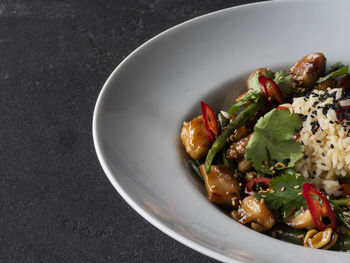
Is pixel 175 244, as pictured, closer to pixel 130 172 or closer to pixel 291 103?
pixel 130 172

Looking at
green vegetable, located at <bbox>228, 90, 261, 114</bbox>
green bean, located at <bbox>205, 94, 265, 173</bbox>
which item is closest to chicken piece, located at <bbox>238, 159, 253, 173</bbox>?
green bean, located at <bbox>205, 94, 265, 173</bbox>

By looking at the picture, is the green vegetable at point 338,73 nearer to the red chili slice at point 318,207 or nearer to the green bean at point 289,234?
the red chili slice at point 318,207

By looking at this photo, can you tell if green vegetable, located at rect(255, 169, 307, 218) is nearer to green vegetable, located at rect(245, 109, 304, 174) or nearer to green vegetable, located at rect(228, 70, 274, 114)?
green vegetable, located at rect(245, 109, 304, 174)

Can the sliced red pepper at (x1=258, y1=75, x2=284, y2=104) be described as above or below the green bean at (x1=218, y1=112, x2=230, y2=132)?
above

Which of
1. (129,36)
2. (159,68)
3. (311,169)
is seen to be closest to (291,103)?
(311,169)

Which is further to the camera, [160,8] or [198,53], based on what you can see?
[160,8]

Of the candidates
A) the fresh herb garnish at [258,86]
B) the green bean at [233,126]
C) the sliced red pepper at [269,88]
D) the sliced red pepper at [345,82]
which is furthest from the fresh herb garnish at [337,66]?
the green bean at [233,126]
